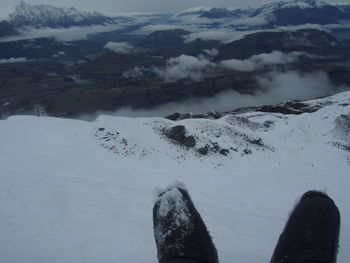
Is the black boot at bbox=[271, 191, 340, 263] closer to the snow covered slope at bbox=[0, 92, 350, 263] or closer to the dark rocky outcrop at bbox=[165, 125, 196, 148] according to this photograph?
the snow covered slope at bbox=[0, 92, 350, 263]

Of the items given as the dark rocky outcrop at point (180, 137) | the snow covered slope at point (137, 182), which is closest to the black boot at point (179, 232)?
the snow covered slope at point (137, 182)

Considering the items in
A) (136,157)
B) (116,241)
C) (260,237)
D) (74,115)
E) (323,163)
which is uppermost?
(116,241)

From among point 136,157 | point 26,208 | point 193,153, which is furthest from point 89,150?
point 26,208

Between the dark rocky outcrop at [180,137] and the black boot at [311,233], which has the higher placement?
the black boot at [311,233]

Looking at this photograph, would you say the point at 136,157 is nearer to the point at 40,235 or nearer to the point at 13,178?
the point at 13,178

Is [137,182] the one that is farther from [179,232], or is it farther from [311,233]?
[311,233]

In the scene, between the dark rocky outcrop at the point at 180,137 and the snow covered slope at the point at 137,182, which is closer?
the snow covered slope at the point at 137,182

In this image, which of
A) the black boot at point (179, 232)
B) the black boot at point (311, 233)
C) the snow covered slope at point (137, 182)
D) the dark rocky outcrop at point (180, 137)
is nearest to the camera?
the black boot at point (311, 233)

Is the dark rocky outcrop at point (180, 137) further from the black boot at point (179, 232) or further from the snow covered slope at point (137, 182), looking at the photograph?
the black boot at point (179, 232)
